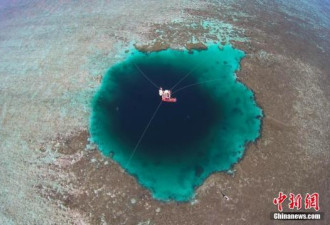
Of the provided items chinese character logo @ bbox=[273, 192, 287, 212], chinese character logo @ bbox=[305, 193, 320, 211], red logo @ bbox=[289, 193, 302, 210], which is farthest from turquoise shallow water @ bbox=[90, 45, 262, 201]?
chinese character logo @ bbox=[305, 193, 320, 211]

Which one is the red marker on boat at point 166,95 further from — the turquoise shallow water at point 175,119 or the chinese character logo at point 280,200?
the chinese character logo at point 280,200

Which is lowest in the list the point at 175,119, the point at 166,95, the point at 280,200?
the point at 280,200

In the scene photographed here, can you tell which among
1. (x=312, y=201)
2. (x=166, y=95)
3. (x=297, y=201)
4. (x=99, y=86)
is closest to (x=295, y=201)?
A: (x=297, y=201)

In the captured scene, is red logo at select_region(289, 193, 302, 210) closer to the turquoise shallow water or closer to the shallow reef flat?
the shallow reef flat

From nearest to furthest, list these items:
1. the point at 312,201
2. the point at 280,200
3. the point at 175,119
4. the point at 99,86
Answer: the point at 280,200
the point at 312,201
the point at 175,119
the point at 99,86

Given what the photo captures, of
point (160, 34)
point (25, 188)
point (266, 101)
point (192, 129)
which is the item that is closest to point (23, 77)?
point (25, 188)

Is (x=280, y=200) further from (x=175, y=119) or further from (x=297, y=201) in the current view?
(x=175, y=119)
